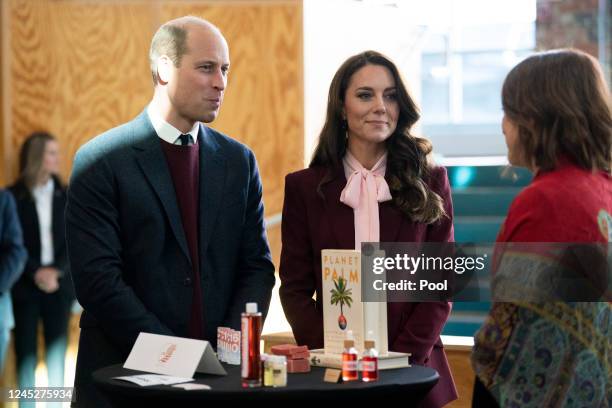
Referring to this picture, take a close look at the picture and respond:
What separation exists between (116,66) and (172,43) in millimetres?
3420

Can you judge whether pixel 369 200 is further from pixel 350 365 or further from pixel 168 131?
pixel 350 365

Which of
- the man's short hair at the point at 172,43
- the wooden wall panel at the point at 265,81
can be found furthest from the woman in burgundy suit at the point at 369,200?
the wooden wall panel at the point at 265,81

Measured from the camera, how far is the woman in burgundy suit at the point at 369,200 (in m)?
3.25

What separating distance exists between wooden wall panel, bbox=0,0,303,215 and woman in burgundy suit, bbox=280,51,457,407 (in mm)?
2812

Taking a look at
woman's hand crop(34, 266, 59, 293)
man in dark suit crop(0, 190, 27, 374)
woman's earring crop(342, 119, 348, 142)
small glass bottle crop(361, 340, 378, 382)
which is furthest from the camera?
woman's hand crop(34, 266, 59, 293)

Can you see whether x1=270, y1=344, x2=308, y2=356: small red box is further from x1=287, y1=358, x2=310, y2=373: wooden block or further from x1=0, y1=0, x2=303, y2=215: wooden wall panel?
x1=0, y1=0, x2=303, y2=215: wooden wall panel

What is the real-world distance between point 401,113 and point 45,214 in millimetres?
3347

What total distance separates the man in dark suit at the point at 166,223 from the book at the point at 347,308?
0.38 meters

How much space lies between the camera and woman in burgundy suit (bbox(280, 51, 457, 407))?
3.25m

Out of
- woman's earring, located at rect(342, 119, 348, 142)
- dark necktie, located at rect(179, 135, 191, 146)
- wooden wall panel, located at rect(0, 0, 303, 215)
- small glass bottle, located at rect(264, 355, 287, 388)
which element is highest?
wooden wall panel, located at rect(0, 0, 303, 215)

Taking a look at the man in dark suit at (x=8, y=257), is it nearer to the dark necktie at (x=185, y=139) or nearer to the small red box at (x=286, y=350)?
the dark necktie at (x=185, y=139)

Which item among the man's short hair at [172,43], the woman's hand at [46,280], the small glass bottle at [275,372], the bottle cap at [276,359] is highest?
the man's short hair at [172,43]

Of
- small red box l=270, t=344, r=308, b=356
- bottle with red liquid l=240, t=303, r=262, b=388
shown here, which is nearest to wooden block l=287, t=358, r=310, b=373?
small red box l=270, t=344, r=308, b=356

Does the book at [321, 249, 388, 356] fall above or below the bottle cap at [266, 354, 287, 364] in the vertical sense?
above
